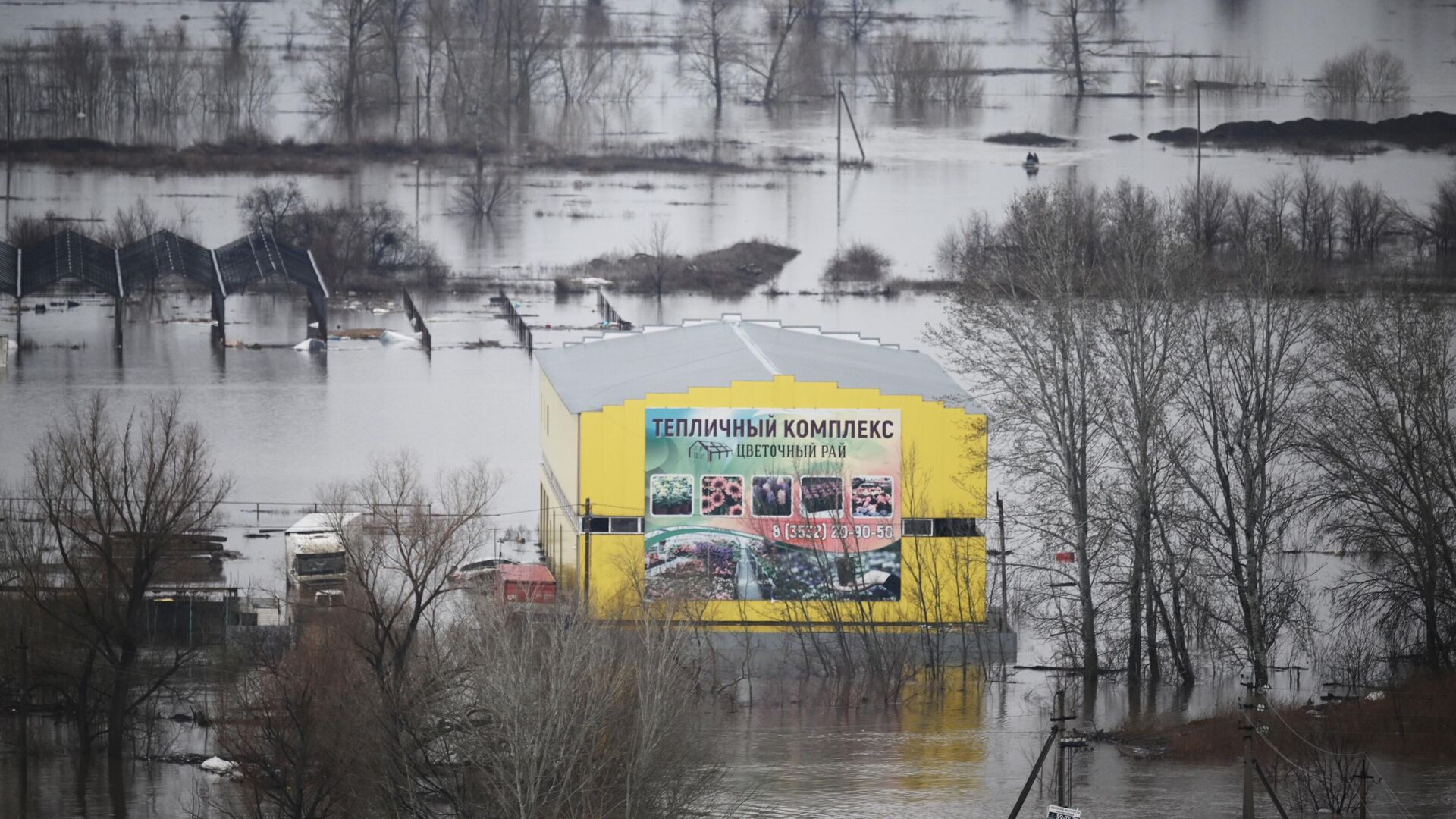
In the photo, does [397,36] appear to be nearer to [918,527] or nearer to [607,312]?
[607,312]

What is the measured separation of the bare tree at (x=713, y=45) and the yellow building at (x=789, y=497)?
151 ft

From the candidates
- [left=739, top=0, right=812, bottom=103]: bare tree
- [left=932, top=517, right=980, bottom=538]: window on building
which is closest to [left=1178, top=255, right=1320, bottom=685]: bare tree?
[left=932, top=517, right=980, bottom=538]: window on building

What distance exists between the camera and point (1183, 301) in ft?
62.8

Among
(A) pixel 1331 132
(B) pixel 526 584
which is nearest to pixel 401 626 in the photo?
(B) pixel 526 584

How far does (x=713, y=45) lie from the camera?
63312 millimetres

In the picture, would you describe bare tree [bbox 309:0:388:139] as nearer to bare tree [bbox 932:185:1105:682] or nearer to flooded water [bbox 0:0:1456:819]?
flooded water [bbox 0:0:1456:819]

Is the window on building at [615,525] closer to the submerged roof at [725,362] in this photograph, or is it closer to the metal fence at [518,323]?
the submerged roof at [725,362]

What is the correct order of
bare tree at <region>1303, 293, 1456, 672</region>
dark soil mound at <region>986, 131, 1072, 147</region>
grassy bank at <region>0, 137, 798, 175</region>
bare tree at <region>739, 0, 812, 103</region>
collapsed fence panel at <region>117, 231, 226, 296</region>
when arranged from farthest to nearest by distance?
bare tree at <region>739, 0, 812, 103</region>
dark soil mound at <region>986, 131, 1072, 147</region>
grassy bank at <region>0, 137, 798, 175</region>
collapsed fence panel at <region>117, 231, 226, 296</region>
bare tree at <region>1303, 293, 1456, 672</region>

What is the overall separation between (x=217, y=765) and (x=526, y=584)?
388 centimetres

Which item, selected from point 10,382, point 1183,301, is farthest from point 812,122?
point 1183,301

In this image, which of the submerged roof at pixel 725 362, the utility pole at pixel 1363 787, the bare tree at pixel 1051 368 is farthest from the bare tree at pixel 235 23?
the utility pole at pixel 1363 787

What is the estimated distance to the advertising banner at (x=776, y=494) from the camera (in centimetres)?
1748

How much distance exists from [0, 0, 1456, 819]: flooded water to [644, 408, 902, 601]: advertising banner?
219 centimetres

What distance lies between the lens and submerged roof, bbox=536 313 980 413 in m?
18.2
